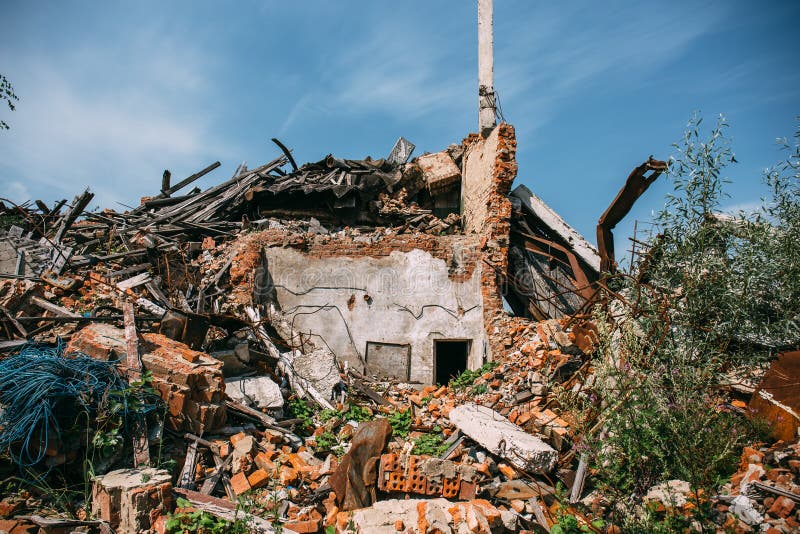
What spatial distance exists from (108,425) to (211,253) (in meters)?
6.37

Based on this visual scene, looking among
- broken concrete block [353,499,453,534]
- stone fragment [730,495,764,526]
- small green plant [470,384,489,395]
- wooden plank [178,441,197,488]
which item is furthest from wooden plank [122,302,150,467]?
stone fragment [730,495,764,526]

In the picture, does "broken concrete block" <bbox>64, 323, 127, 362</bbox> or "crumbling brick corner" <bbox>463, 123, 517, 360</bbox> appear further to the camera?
"crumbling brick corner" <bbox>463, 123, 517, 360</bbox>

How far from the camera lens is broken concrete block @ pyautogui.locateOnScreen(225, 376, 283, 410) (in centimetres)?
674

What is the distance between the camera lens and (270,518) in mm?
4609

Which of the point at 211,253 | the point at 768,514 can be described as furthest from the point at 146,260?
the point at 768,514

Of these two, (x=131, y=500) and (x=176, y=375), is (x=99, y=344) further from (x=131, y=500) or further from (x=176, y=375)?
(x=131, y=500)

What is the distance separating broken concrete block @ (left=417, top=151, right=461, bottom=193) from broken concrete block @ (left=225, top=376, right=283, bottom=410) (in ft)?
26.3

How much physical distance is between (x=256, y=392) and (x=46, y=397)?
285 centimetres

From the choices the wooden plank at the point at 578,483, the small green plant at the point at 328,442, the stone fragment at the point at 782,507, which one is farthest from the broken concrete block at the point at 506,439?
the stone fragment at the point at 782,507

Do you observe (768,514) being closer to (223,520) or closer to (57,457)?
(223,520)

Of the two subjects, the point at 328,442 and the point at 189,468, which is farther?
the point at 328,442

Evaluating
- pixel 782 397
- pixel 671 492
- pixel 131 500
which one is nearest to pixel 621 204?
pixel 782 397

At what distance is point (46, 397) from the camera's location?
4.56 metres

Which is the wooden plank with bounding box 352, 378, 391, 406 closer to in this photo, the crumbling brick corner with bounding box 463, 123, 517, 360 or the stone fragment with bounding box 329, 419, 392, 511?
the crumbling brick corner with bounding box 463, 123, 517, 360
